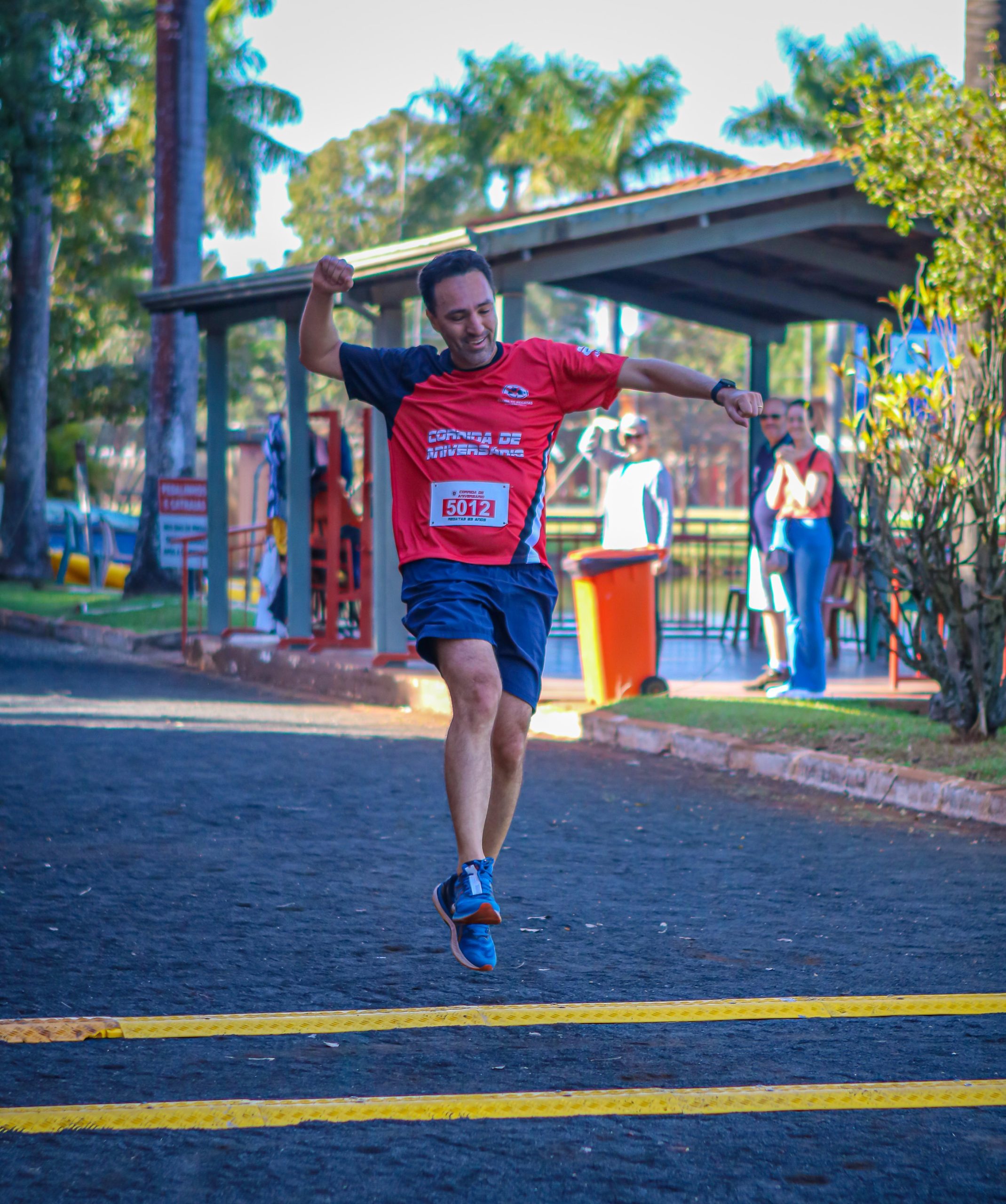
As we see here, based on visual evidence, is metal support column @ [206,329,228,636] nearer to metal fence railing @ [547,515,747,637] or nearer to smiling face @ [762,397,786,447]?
metal fence railing @ [547,515,747,637]

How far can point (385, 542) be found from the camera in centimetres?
1227

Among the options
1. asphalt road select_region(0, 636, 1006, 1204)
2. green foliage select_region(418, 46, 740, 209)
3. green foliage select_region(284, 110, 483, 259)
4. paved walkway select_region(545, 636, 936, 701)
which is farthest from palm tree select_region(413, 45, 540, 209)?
asphalt road select_region(0, 636, 1006, 1204)

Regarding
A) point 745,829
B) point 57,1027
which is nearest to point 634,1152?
point 57,1027

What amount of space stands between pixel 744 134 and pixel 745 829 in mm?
42538

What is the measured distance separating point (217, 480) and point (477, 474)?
10986mm

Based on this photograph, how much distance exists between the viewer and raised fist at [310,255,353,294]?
14.5 feet

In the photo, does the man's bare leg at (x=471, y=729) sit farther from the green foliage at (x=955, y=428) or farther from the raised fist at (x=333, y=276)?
the green foliage at (x=955, y=428)

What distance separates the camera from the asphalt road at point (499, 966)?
306 centimetres

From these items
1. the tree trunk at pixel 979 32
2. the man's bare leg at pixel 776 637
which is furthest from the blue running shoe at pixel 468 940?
the man's bare leg at pixel 776 637

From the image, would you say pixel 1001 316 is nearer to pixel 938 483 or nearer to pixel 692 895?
pixel 938 483

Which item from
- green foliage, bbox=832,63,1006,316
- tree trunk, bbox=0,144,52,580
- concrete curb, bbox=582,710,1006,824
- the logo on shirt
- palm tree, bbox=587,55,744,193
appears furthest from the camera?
palm tree, bbox=587,55,744,193

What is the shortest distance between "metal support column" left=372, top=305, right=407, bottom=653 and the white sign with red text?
180 inches

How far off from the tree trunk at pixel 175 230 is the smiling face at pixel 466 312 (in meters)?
16.2

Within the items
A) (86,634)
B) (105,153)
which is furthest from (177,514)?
(105,153)
